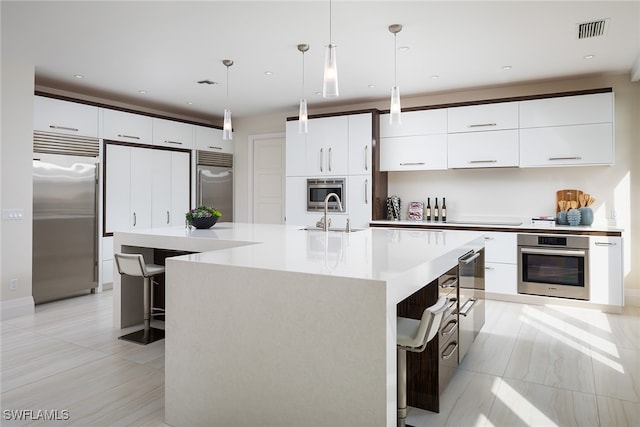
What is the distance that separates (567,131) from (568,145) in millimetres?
151

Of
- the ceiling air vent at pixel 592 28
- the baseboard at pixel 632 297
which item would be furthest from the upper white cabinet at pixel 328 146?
the baseboard at pixel 632 297

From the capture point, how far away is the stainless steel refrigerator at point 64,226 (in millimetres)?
4461

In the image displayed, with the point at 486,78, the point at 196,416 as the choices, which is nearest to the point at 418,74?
the point at 486,78

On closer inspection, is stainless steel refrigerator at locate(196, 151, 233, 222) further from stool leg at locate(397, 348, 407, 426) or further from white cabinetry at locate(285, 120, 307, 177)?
stool leg at locate(397, 348, 407, 426)

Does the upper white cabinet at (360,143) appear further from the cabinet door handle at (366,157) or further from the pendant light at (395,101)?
the pendant light at (395,101)

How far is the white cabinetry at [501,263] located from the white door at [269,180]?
3264mm

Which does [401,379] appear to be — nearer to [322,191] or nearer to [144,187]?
[322,191]

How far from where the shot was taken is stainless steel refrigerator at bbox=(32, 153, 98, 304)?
4.46m

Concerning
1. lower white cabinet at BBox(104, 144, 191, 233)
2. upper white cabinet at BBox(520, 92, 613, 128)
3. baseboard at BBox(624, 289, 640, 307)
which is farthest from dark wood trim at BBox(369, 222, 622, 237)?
lower white cabinet at BBox(104, 144, 191, 233)

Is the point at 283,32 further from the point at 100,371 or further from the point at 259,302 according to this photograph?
the point at 100,371

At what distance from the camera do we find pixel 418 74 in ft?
15.0

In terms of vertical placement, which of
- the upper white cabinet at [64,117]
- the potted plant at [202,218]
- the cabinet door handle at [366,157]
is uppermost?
the upper white cabinet at [64,117]

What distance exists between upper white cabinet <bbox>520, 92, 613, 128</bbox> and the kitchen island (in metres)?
3.11

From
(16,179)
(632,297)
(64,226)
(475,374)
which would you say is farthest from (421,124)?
(16,179)
